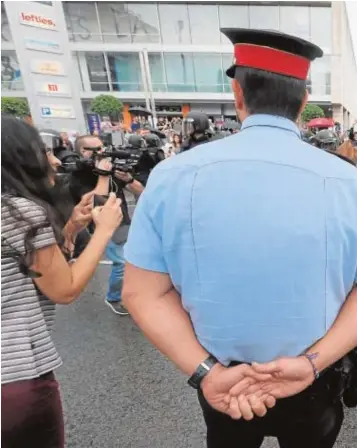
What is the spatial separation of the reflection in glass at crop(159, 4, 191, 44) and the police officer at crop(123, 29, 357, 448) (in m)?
26.9

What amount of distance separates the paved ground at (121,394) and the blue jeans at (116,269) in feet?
0.80

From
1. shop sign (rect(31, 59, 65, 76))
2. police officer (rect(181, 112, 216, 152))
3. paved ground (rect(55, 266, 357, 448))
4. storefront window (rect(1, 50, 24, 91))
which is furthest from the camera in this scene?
storefront window (rect(1, 50, 24, 91))

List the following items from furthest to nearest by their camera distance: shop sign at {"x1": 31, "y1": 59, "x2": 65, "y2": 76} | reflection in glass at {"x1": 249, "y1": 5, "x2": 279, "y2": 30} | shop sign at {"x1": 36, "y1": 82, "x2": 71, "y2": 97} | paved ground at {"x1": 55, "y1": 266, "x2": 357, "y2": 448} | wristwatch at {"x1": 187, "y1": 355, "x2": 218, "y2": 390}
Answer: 1. reflection in glass at {"x1": 249, "y1": 5, "x2": 279, "y2": 30}
2. shop sign at {"x1": 36, "y1": 82, "x2": 71, "y2": 97}
3. shop sign at {"x1": 31, "y1": 59, "x2": 65, "y2": 76}
4. paved ground at {"x1": 55, "y1": 266, "x2": 357, "y2": 448}
5. wristwatch at {"x1": 187, "y1": 355, "x2": 218, "y2": 390}

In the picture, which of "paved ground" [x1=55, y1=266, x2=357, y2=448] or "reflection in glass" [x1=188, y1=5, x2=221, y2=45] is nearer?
"paved ground" [x1=55, y1=266, x2=357, y2=448]

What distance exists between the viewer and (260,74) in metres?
0.88

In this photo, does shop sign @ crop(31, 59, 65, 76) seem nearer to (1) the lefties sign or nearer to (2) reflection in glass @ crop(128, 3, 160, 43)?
(1) the lefties sign

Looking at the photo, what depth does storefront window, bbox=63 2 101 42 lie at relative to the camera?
80.8ft

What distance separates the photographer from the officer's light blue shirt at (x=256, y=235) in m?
0.82

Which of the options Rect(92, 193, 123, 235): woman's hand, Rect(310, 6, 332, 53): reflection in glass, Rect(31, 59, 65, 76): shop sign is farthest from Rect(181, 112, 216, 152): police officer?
Rect(310, 6, 332, 53): reflection in glass

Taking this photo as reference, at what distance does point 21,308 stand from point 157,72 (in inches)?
1083

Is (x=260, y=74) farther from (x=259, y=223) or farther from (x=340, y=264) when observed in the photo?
(x=340, y=264)

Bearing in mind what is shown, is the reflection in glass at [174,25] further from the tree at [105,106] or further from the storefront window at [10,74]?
the storefront window at [10,74]

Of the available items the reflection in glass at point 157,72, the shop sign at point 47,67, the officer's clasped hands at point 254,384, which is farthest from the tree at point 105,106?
the officer's clasped hands at point 254,384

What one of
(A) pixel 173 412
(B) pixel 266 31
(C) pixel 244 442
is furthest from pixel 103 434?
(B) pixel 266 31
